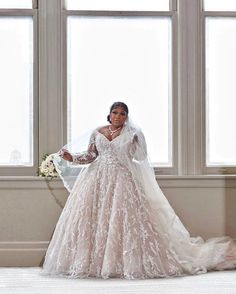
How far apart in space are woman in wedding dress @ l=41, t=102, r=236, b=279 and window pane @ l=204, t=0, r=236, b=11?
1.33 metres

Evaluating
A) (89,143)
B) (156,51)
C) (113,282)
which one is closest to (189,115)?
(156,51)

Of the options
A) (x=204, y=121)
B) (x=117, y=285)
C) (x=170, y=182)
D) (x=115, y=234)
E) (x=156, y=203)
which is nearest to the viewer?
(x=117, y=285)

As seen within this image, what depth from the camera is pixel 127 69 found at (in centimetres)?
509

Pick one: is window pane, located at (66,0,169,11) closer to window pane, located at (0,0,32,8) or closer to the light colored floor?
window pane, located at (0,0,32,8)

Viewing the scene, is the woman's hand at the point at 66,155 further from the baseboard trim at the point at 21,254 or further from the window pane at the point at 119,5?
the window pane at the point at 119,5

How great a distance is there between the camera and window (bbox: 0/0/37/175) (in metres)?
5.02

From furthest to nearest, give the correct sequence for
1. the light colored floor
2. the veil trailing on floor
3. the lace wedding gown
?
1. the veil trailing on floor
2. the lace wedding gown
3. the light colored floor

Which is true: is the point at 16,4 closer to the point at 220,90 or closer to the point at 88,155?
the point at 88,155

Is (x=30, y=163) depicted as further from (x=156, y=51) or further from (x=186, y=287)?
(x=186, y=287)

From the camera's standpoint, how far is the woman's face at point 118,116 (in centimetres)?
443

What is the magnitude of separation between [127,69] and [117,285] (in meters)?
1.99

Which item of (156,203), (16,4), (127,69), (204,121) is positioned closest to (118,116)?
(156,203)

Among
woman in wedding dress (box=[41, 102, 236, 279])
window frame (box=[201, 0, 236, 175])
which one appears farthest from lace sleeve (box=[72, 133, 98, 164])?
window frame (box=[201, 0, 236, 175])

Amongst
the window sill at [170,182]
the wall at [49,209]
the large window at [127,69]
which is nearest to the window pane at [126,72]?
the large window at [127,69]
